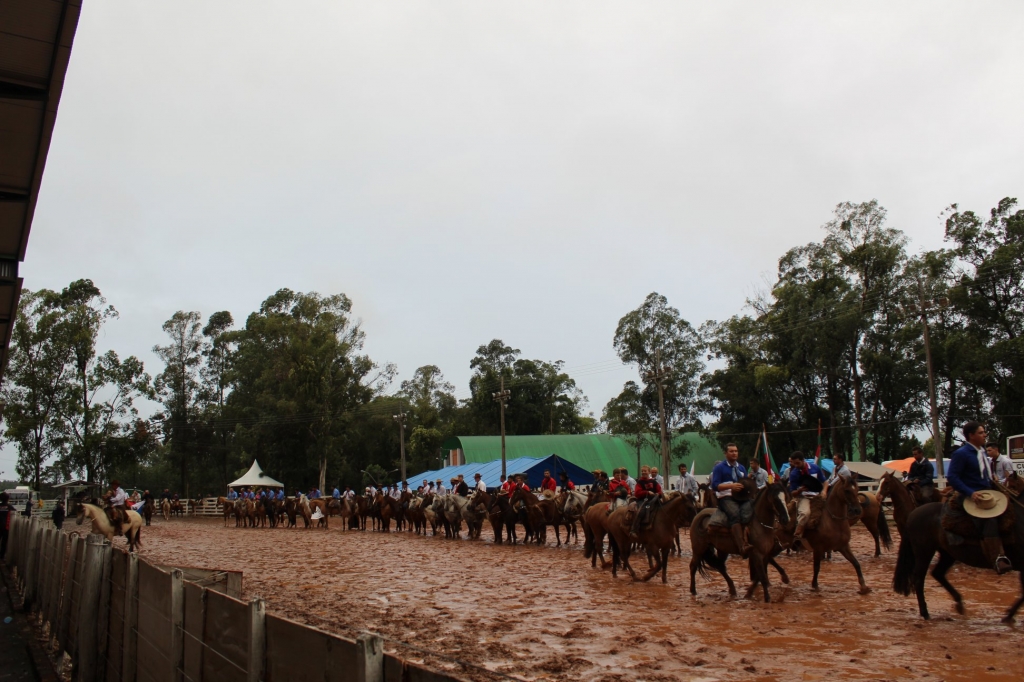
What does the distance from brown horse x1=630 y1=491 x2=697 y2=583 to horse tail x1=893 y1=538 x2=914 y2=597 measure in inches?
146

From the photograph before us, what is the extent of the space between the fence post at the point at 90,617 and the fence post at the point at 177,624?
9.50 feet

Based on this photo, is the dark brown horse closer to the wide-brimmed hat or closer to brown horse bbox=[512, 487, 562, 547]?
the wide-brimmed hat

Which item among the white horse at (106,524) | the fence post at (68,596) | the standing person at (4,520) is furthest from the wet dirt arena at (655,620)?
the standing person at (4,520)

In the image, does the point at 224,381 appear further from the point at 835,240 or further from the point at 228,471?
the point at 835,240

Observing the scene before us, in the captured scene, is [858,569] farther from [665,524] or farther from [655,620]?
[655,620]

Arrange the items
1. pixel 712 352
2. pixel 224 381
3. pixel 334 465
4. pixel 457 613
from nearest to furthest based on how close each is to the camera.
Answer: pixel 457 613, pixel 712 352, pixel 334 465, pixel 224 381

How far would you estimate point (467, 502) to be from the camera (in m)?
26.4

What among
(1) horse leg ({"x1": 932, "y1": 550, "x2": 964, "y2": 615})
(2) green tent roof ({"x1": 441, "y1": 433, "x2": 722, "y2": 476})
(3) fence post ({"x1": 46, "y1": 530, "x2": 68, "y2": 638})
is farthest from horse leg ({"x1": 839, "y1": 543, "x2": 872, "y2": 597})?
(2) green tent roof ({"x1": 441, "y1": 433, "x2": 722, "y2": 476})

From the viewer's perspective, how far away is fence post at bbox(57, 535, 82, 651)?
8.88 metres

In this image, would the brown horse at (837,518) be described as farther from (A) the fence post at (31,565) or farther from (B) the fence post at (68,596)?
(A) the fence post at (31,565)

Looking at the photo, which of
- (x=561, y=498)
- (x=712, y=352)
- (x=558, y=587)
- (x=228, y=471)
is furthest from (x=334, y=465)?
(x=558, y=587)

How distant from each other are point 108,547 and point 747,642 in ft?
21.7

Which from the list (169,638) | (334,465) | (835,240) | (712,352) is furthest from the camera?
(334,465)

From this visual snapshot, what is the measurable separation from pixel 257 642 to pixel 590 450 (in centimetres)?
5434
